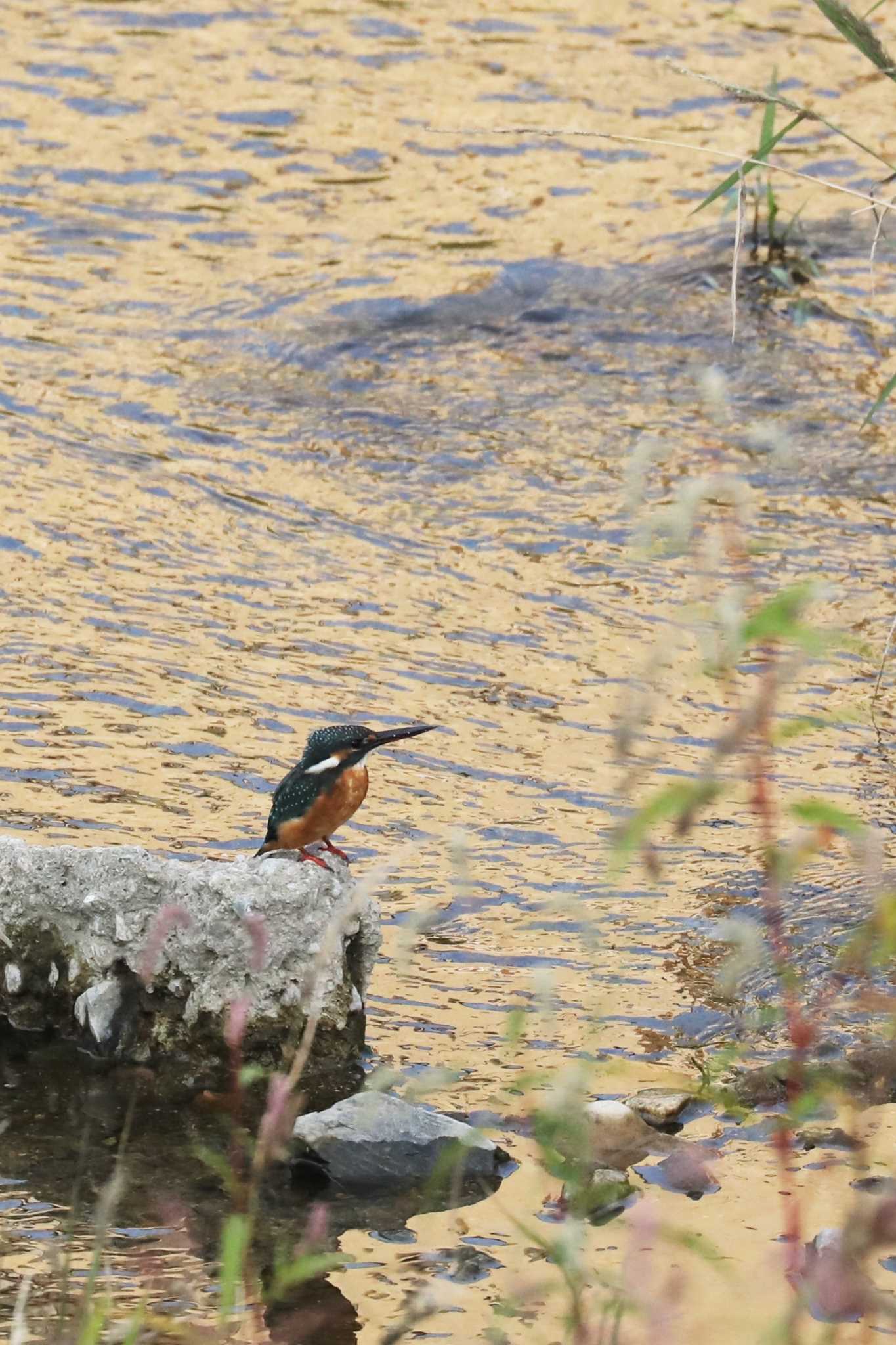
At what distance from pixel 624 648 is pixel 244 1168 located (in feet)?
11.1

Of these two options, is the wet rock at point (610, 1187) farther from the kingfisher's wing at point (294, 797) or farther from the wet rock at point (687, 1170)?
the kingfisher's wing at point (294, 797)

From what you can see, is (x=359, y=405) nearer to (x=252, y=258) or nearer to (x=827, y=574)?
(x=252, y=258)

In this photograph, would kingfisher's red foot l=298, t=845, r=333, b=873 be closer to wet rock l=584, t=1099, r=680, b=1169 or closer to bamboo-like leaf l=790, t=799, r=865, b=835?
wet rock l=584, t=1099, r=680, b=1169

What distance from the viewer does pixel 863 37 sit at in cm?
287

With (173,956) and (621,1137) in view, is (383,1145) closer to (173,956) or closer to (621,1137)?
(621,1137)

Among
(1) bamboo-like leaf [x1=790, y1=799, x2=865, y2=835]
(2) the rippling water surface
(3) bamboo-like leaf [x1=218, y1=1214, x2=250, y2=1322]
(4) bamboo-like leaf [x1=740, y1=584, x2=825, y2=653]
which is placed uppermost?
(4) bamboo-like leaf [x1=740, y1=584, x2=825, y2=653]

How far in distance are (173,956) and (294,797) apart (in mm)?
460

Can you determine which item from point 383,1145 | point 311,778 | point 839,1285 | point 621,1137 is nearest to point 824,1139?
point 621,1137

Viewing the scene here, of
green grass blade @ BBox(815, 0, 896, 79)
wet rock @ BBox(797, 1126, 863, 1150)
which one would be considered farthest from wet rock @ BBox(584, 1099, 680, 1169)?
green grass blade @ BBox(815, 0, 896, 79)

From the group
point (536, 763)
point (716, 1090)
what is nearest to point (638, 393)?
point (536, 763)

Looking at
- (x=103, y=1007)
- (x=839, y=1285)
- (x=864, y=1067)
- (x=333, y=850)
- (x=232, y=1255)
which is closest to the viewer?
(x=839, y=1285)

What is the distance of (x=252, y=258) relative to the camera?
10594 millimetres

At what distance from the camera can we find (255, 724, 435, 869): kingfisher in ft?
16.0

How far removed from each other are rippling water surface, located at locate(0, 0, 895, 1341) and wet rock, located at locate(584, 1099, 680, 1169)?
164mm
